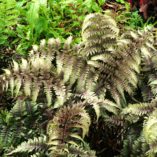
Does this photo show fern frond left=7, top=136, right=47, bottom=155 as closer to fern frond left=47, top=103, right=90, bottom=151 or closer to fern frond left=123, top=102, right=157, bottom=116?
fern frond left=47, top=103, right=90, bottom=151

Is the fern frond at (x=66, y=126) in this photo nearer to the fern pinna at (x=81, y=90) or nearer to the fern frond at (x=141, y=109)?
the fern pinna at (x=81, y=90)

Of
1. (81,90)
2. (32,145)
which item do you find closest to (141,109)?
(81,90)

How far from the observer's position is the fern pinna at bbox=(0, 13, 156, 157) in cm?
272

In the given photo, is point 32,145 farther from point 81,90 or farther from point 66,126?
point 81,90

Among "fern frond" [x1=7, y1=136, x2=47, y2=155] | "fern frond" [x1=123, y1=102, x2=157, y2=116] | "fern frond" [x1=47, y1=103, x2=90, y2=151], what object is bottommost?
"fern frond" [x1=7, y1=136, x2=47, y2=155]

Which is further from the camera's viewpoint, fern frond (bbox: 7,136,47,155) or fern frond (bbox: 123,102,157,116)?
fern frond (bbox: 123,102,157,116)

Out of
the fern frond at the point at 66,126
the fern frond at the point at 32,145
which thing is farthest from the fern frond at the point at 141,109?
the fern frond at the point at 32,145

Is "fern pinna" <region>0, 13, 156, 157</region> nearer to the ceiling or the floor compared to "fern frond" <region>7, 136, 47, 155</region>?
nearer to the ceiling

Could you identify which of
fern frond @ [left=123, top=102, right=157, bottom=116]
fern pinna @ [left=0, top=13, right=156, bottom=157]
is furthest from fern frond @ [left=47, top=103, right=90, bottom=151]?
fern frond @ [left=123, top=102, right=157, bottom=116]

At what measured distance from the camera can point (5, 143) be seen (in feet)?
9.32

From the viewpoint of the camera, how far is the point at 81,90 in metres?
3.00

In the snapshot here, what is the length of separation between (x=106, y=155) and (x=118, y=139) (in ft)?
0.57

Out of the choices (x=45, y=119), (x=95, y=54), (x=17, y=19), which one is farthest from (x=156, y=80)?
(x=17, y=19)

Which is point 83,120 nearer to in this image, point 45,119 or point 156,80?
point 45,119
